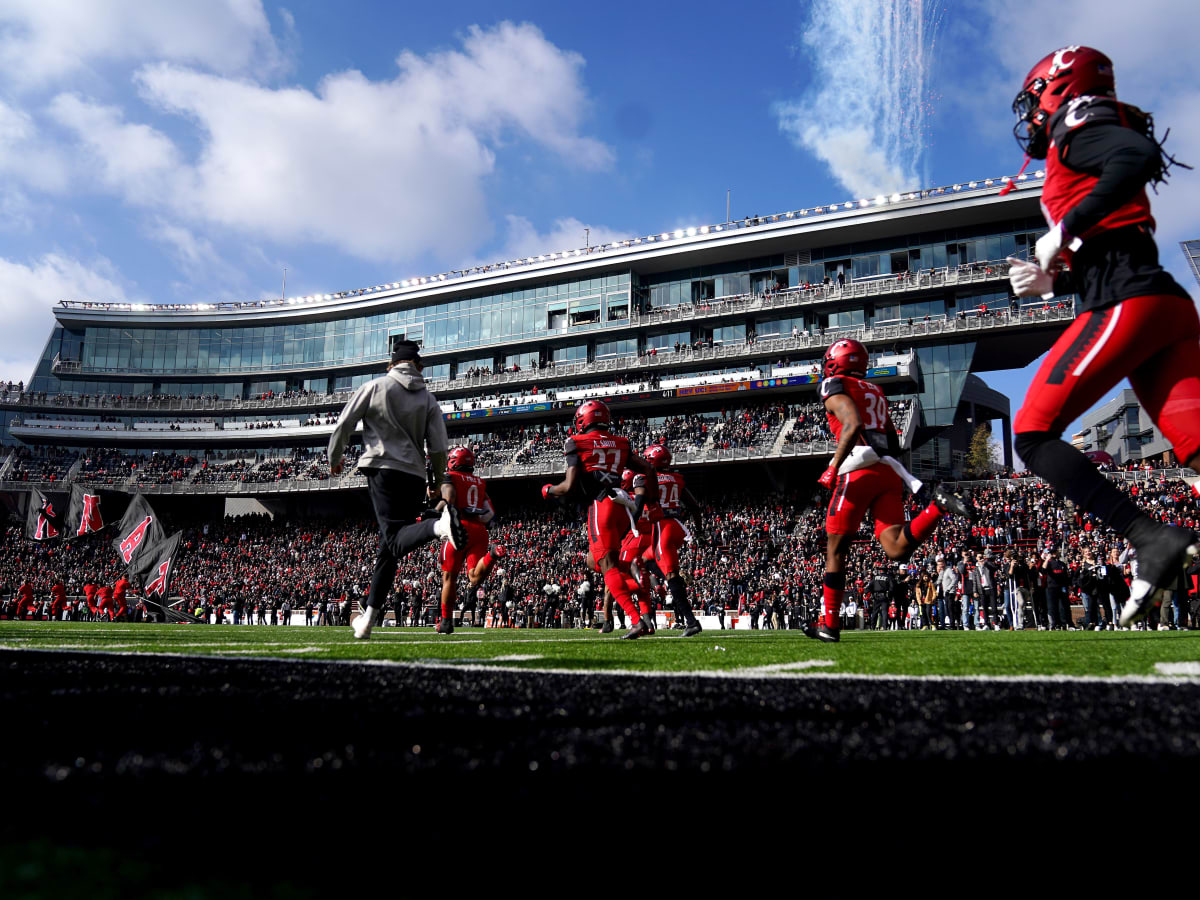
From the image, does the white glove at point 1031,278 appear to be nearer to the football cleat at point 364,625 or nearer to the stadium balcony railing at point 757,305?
the football cleat at point 364,625

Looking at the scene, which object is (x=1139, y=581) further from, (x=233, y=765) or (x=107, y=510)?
(x=107, y=510)

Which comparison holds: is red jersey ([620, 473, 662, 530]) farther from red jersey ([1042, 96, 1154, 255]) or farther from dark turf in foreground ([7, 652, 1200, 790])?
dark turf in foreground ([7, 652, 1200, 790])

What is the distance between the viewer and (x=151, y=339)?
55906 mm

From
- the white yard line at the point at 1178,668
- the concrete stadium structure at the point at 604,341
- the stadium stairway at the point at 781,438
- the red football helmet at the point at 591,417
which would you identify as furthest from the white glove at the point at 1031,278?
the stadium stairway at the point at 781,438

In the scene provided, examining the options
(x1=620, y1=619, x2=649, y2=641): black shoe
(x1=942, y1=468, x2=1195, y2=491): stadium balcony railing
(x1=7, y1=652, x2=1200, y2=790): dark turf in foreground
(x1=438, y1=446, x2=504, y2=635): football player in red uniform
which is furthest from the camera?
(x1=942, y1=468, x2=1195, y2=491): stadium balcony railing

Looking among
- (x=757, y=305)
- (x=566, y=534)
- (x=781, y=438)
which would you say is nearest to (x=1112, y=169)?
(x=566, y=534)

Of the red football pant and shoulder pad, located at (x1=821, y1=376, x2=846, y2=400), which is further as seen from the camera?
shoulder pad, located at (x1=821, y1=376, x2=846, y2=400)

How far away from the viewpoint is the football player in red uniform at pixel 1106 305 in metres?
3.07

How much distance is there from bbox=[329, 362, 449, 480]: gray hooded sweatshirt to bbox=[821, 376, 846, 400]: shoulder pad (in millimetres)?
2805

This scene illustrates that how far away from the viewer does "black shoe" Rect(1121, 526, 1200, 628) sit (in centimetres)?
289

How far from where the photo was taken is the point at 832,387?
581 cm

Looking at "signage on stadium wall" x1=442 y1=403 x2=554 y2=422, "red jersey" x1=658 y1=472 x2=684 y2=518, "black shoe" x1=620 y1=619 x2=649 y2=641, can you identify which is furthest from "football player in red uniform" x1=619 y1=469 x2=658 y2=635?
"signage on stadium wall" x1=442 y1=403 x2=554 y2=422

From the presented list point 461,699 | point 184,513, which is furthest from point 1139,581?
point 184,513

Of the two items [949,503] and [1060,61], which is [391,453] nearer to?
[949,503]
